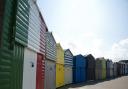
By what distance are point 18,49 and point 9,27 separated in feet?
3.92

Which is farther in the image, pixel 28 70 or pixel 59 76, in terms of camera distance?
pixel 59 76

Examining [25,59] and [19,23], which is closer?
[19,23]

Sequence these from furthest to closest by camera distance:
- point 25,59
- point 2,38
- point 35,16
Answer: point 35,16, point 25,59, point 2,38

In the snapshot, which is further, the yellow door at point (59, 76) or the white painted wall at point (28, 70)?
the yellow door at point (59, 76)

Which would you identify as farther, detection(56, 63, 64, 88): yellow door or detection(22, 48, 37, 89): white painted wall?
detection(56, 63, 64, 88): yellow door

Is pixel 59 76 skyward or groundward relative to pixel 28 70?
groundward

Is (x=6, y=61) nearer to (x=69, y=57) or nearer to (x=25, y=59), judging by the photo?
(x=25, y=59)

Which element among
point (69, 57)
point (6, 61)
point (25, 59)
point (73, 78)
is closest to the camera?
point (6, 61)

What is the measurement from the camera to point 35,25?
9.14 m

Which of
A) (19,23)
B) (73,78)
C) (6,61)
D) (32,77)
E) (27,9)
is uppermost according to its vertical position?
(27,9)

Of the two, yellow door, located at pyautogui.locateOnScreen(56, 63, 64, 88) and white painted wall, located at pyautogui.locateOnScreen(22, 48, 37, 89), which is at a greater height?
white painted wall, located at pyautogui.locateOnScreen(22, 48, 37, 89)

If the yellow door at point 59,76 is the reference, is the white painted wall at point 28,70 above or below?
above

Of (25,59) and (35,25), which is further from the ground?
(35,25)

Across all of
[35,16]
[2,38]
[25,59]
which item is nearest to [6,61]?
[2,38]
